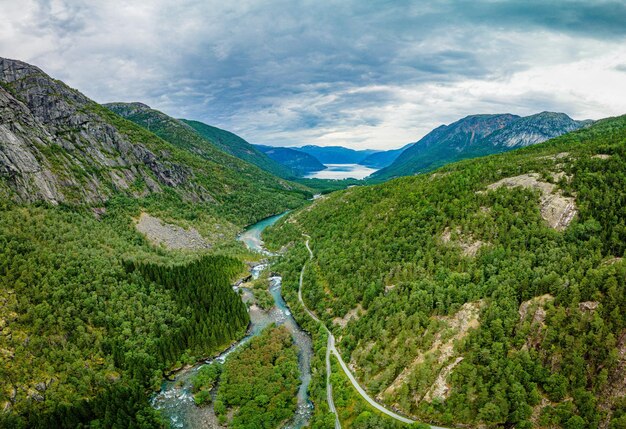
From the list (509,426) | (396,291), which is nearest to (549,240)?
(396,291)

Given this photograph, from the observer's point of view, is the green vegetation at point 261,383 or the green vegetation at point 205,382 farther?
the green vegetation at point 205,382

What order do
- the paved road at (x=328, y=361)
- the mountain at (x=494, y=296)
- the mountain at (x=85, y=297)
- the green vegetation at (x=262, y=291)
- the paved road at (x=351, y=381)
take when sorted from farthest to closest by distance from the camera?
the green vegetation at (x=262, y=291), the mountain at (x=85, y=297), the paved road at (x=328, y=361), the paved road at (x=351, y=381), the mountain at (x=494, y=296)

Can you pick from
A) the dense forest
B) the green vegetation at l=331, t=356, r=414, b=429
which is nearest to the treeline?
the dense forest

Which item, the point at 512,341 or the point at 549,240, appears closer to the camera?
the point at 512,341

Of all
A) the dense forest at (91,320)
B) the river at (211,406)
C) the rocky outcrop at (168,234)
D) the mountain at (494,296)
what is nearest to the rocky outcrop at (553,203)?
the mountain at (494,296)

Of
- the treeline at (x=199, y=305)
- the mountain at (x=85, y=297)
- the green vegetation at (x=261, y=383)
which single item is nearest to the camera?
the green vegetation at (x=261, y=383)

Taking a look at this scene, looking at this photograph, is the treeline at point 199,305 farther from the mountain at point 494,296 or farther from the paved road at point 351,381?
the paved road at point 351,381

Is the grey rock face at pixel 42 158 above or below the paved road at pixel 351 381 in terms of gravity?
above

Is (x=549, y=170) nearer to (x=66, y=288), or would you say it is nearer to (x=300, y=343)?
(x=300, y=343)
